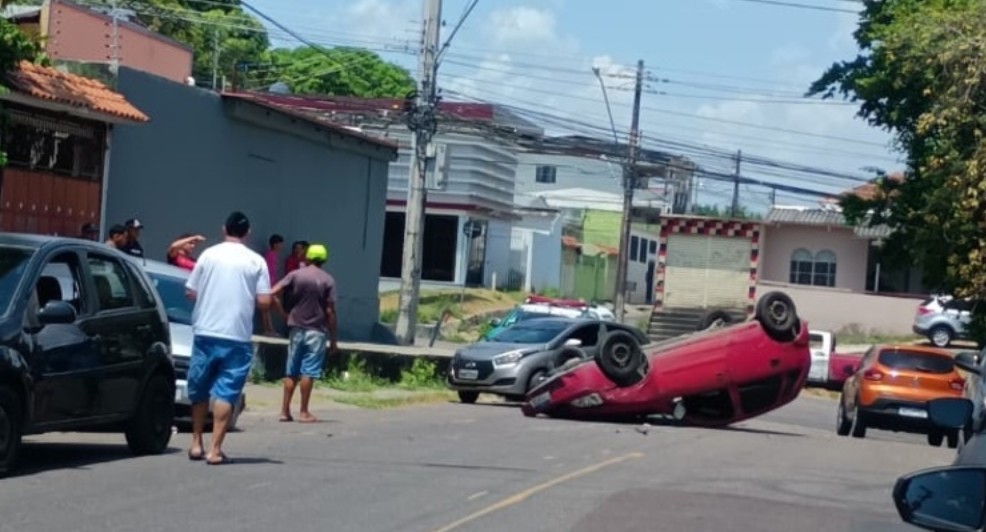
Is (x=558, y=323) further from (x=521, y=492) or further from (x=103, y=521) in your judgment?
(x=103, y=521)

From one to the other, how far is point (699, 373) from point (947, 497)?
16752 millimetres

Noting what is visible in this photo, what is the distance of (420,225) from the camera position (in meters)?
34.2

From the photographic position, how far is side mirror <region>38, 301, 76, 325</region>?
12.2 m

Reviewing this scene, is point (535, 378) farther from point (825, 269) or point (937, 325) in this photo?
point (825, 269)

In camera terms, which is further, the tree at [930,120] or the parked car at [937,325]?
the parked car at [937,325]

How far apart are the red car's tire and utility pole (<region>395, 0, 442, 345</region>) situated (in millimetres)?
13149

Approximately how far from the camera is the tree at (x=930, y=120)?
28547 millimetres

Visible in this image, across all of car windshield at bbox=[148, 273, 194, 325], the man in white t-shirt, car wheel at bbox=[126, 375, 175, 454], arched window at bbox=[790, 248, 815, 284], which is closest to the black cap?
the man in white t-shirt

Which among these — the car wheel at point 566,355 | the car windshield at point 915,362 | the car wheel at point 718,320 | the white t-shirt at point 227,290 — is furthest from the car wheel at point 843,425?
the white t-shirt at point 227,290

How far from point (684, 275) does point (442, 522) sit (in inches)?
1336

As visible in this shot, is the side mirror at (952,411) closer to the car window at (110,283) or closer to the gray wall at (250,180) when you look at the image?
the car window at (110,283)

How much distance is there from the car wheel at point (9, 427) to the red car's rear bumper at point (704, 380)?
10.6m

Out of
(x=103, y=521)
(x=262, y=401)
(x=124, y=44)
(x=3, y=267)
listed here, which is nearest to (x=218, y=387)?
(x=3, y=267)

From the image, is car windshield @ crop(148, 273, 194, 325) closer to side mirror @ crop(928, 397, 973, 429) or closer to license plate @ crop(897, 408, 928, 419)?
side mirror @ crop(928, 397, 973, 429)
